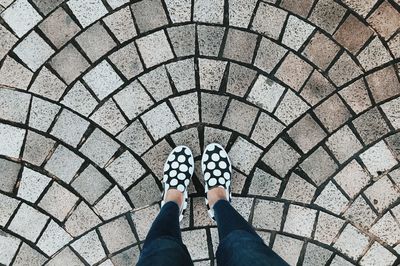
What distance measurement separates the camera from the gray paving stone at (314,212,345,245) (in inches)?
144

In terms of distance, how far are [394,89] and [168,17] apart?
1.61 metres

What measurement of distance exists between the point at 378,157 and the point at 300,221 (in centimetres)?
69

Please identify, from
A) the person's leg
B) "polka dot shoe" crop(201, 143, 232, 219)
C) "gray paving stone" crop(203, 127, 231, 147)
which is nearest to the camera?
the person's leg

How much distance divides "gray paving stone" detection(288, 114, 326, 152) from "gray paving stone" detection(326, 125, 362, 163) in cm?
8

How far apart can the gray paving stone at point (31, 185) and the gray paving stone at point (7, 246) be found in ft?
0.93

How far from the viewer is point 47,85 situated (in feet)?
11.8

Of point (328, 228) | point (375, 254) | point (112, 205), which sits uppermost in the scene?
point (112, 205)

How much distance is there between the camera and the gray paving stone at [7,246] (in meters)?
3.62

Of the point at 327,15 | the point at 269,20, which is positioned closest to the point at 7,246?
the point at 269,20

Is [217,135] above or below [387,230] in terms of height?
above

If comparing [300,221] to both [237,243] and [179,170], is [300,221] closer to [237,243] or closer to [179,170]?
[237,243]

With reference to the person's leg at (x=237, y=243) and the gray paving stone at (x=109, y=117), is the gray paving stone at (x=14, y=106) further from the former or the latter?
the person's leg at (x=237, y=243)

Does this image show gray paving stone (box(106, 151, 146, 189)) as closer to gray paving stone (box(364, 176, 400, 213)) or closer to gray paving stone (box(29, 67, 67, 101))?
gray paving stone (box(29, 67, 67, 101))

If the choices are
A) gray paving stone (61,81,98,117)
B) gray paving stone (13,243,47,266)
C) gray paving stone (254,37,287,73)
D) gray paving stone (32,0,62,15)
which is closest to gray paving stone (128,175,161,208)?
gray paving stone (61,81,98,117)
